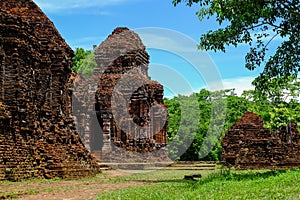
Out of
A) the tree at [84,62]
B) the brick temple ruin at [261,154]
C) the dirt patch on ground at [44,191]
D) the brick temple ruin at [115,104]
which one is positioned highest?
the tree at [84,62]

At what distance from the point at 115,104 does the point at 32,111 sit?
12821 millimetres

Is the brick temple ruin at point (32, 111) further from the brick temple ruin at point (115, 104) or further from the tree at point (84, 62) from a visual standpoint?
the tree at point (84, 62)

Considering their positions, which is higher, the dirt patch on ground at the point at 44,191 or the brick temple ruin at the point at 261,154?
the brick temple ruin at the point at 261,154

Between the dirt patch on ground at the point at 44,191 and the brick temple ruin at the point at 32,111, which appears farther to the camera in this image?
the brick temple ruin at the point at 32,111

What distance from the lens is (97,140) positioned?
91.2 ft

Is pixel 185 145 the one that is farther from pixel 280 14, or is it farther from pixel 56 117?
pixel 280 14

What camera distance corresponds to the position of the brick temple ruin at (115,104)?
26531 mm

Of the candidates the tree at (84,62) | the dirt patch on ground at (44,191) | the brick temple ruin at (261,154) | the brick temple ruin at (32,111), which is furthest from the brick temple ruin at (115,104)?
the dirt patch on ground at (44,191)

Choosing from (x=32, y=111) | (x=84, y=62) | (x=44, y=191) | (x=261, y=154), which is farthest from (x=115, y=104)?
(x=44, y=191)

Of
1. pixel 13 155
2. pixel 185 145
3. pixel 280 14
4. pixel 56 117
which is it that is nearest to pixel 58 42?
pixel 56 117

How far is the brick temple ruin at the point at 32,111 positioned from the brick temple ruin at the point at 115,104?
844 cm

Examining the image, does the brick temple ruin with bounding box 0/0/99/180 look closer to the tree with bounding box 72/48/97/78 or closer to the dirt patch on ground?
the dirt patch on ground

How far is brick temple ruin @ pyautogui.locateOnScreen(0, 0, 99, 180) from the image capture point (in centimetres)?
1284

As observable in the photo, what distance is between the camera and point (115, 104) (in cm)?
2688
